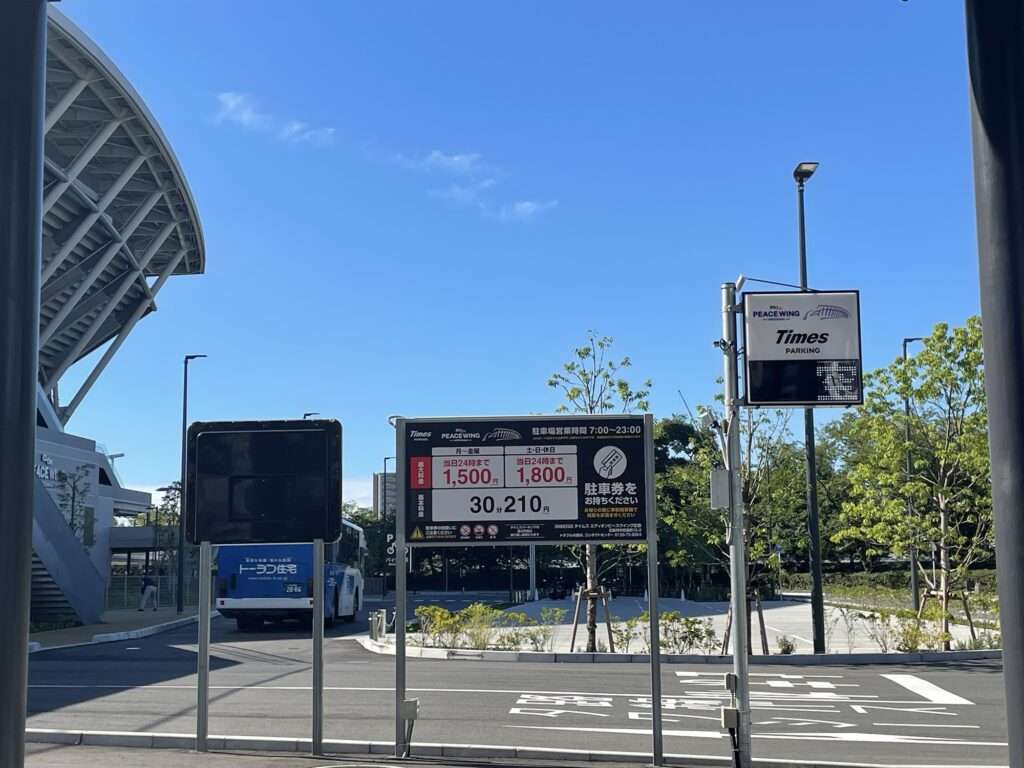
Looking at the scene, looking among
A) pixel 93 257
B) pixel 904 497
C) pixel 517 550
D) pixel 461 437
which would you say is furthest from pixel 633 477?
pixel 517 550

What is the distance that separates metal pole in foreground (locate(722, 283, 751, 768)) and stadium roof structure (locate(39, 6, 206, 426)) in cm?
3845

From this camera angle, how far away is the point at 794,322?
9.24 m

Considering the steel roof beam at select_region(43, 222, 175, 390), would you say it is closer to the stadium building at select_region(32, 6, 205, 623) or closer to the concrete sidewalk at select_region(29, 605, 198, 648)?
the stadium building at select_region(32, 6, 205, 623)

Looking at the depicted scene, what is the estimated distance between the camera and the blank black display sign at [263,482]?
427 inches

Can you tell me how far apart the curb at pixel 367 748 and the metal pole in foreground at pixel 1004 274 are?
22.2 ft

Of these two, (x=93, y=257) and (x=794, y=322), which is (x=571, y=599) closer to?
(x=93, y=257)

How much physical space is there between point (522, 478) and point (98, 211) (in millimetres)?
46624

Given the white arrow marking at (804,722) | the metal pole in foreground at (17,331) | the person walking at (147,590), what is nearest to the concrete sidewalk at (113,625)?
the person walking at (147,590)

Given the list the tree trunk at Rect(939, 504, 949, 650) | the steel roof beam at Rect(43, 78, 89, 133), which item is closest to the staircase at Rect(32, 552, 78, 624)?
the steel roof beam at Rect(43, 78, 89, 133)

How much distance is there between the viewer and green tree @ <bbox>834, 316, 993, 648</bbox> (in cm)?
2194

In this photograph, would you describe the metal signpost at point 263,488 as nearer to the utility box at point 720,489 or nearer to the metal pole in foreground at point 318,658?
the metal pole in foreground at point 318,658

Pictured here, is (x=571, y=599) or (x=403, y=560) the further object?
(x=571, y=599)

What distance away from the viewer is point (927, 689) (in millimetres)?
15734

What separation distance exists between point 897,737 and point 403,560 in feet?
19.4
